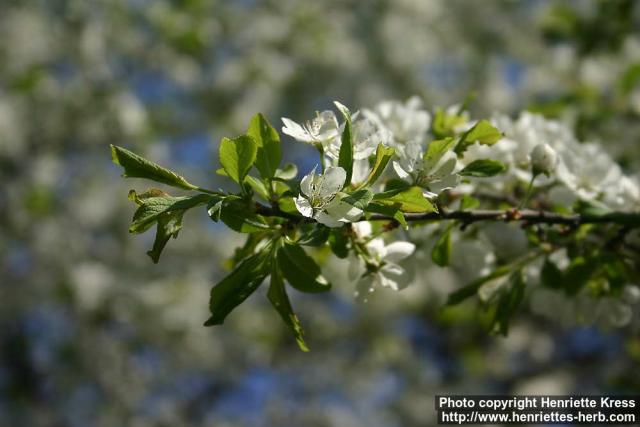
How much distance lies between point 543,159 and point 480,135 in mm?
189

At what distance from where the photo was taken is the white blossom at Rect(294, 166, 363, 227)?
3.33ft

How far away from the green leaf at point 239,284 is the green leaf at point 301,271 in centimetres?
3

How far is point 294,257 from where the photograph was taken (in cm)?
110

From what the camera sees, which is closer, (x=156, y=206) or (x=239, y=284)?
(x=156, y=206)

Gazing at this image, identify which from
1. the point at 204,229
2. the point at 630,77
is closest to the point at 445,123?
the point at 630,77

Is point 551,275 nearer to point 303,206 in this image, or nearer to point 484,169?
point 484,169

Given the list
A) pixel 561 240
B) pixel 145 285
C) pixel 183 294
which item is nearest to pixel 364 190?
pixel 561 240

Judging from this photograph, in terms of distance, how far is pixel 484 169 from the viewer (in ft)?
3.95

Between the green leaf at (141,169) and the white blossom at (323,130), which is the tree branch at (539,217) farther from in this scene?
the green leaf at (141,169)

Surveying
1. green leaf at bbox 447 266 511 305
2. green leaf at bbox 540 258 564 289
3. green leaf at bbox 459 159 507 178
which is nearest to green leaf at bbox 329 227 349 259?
green leaf at bbox 459 159 507 178

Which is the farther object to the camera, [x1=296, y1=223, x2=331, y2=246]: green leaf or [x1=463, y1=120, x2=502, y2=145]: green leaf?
[x1=463, y1=120, x2=502, y2=145]: green leaf

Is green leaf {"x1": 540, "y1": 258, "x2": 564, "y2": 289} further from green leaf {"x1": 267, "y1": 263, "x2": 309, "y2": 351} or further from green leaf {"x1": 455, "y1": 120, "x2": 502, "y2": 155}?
green leaf {"x1": 267, "y1": 263, "x2": 309, "y2": 351}

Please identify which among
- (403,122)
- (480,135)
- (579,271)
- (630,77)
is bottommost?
(579,271)

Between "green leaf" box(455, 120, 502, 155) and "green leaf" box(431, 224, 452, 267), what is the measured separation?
0.21 m
